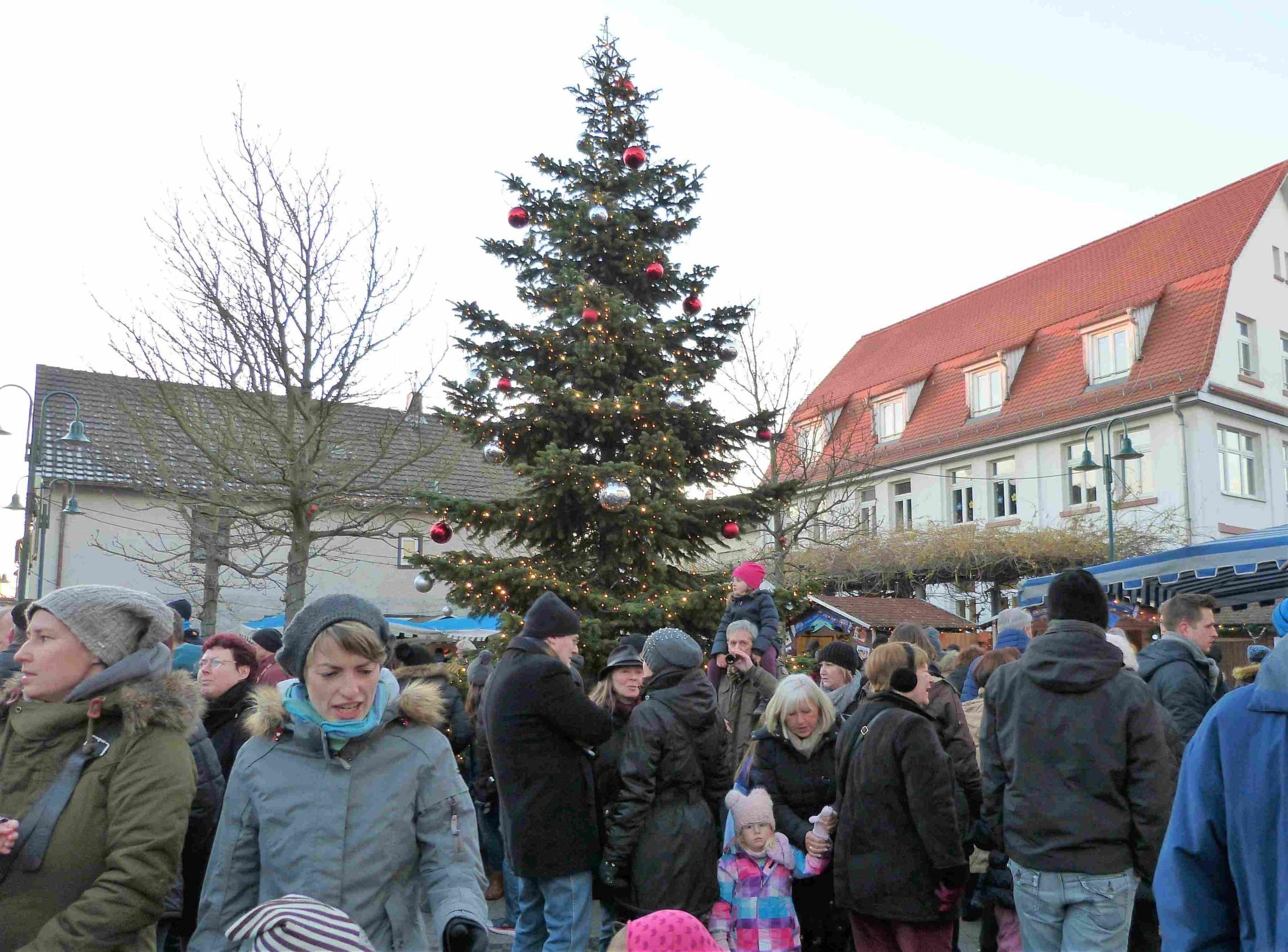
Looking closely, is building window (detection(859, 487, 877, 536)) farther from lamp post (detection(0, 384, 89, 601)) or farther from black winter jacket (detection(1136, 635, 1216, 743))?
black winter jacket (detection(1136, 635, 1216, 743))

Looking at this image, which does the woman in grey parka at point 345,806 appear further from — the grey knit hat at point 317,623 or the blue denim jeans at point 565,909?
the blue denim jeans at point 565,909

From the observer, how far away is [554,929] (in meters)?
5.53

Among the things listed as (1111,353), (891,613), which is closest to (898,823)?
(891,613)

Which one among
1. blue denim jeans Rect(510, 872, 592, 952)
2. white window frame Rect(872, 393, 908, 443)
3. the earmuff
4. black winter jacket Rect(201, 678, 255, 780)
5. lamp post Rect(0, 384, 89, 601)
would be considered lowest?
blue denim jeans Rect(510, 872, 592, 952)

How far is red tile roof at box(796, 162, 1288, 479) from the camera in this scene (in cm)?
2900

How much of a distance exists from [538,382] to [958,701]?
6.58m

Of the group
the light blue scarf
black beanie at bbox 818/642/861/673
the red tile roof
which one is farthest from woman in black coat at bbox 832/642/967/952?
the red tile roof

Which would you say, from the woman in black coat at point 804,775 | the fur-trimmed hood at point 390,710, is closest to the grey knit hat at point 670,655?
the woman in black coat at point 804,775

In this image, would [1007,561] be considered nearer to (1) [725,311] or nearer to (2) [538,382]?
(1) [725,311]

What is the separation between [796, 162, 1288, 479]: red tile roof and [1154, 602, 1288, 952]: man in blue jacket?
2239 cm

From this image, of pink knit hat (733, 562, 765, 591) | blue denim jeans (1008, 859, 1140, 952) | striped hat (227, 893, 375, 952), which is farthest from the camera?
pink knit hat (733, 562, 765, 591)

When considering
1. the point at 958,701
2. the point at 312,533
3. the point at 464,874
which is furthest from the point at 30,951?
the point at 312,533

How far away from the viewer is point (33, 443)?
20219 mm

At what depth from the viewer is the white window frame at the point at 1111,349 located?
2991 centimetres
